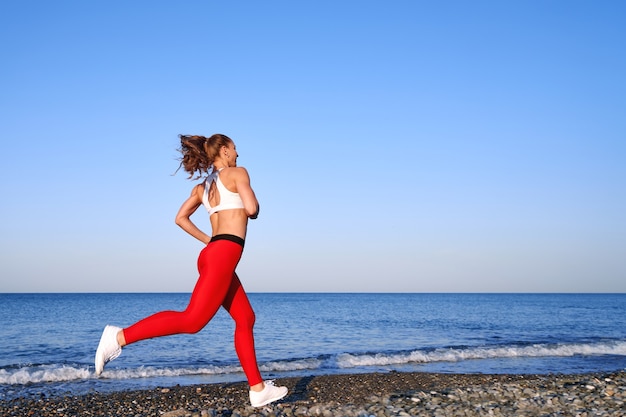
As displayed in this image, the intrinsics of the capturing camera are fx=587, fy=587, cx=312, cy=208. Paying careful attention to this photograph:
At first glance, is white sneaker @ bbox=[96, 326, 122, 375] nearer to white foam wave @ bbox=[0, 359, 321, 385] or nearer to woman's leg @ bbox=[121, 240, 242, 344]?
woman's leg @ bbox=[121, 240, 242, 344]

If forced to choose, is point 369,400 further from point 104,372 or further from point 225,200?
point 104,372

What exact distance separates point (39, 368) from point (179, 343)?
527 centimetres

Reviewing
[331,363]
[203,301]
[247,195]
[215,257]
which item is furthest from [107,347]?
[331,363]

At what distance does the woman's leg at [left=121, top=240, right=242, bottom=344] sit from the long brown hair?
2.52 ft

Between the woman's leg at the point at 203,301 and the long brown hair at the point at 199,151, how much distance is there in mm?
768

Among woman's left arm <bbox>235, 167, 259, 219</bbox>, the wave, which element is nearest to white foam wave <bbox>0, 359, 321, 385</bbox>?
the wave

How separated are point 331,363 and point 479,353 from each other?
4.86 meters

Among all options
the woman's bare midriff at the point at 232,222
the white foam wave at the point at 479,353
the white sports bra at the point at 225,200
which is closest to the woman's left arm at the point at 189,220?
the white sports bra at the point at 225,200

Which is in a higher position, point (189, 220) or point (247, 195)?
point (247, 195)

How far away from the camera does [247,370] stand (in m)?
5.16

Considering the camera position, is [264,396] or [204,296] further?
[264,396]

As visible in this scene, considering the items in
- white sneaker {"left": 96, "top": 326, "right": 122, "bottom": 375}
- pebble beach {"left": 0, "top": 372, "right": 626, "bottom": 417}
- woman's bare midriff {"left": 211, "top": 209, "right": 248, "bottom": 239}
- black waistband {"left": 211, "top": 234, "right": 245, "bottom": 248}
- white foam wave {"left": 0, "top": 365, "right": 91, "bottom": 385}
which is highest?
woman's bare midriff {"left": 211, "top": 209, "right": 248, "bottom": 239}

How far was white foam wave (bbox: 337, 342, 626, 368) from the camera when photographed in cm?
1499

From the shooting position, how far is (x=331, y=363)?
14.4 m
